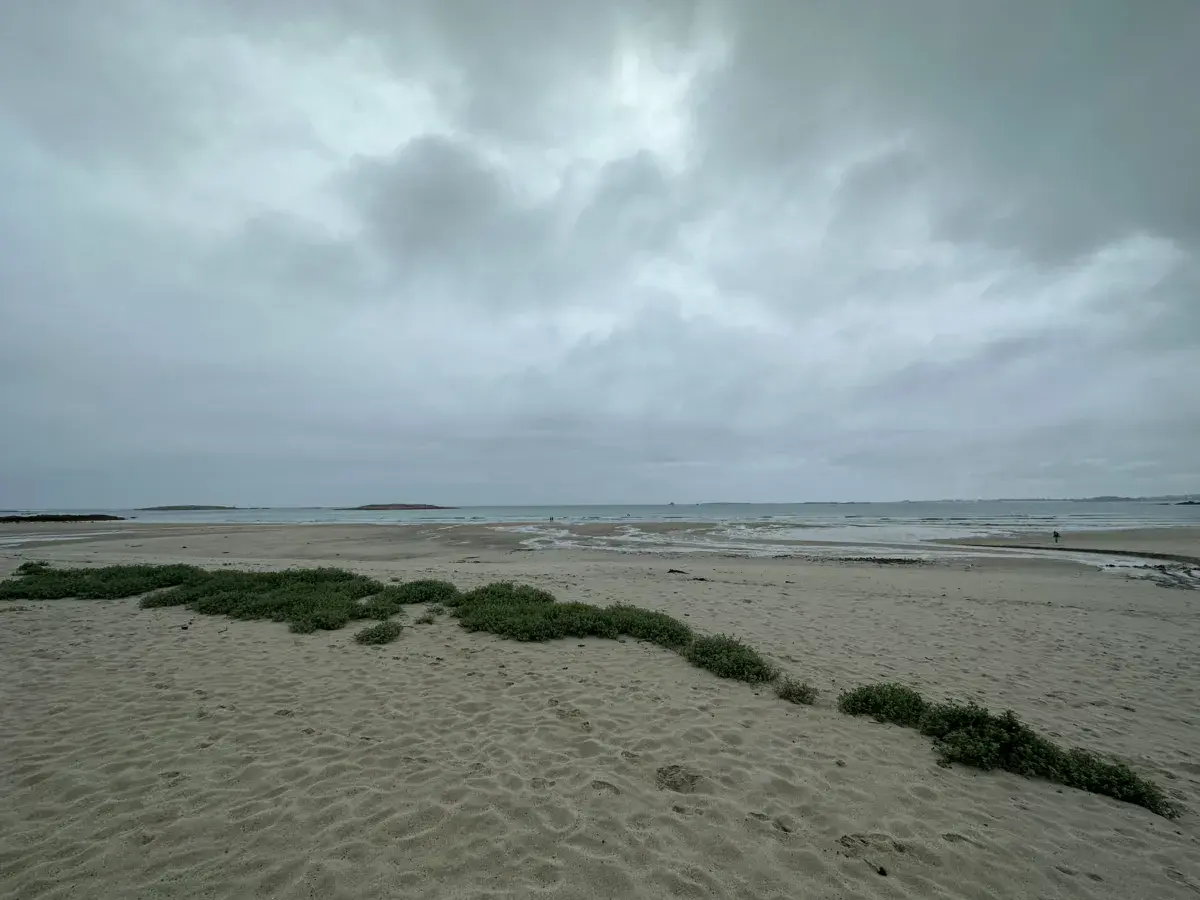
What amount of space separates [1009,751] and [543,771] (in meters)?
5.68

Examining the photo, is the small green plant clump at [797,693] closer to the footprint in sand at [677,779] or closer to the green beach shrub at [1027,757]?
the green beach shrub at [1027,757]

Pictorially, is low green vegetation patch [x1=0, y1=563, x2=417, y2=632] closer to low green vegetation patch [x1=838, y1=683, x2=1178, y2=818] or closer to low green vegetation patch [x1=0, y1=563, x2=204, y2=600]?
low green vegetation patch [x1=0, y1=563, x2=204, y2=600]

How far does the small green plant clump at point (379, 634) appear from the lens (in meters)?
10.7

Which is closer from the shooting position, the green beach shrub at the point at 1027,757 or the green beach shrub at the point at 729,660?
the green beach shrub at the point at 1027,757

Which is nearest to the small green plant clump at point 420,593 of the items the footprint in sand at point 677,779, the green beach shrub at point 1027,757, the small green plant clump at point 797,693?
the small green plant clump at point 797,693

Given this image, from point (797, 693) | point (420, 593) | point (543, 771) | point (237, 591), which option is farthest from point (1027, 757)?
point (237, 591)

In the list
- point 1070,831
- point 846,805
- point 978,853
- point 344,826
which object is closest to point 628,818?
point 846,805

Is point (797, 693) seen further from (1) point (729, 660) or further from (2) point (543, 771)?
(2) point (543, 771)

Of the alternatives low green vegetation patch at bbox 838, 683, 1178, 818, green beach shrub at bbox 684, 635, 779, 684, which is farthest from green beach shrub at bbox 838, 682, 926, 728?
green beach shrub at bbox 684, 635, 779, 684

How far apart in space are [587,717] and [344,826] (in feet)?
10.9

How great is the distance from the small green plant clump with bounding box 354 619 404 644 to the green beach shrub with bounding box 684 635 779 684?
6218 millimetres

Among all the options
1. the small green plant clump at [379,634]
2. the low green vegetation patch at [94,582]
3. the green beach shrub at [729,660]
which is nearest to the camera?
the green beach shrub at [729,660]

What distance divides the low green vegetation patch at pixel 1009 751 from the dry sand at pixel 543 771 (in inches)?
7.5

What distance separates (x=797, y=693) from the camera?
7969 mm
